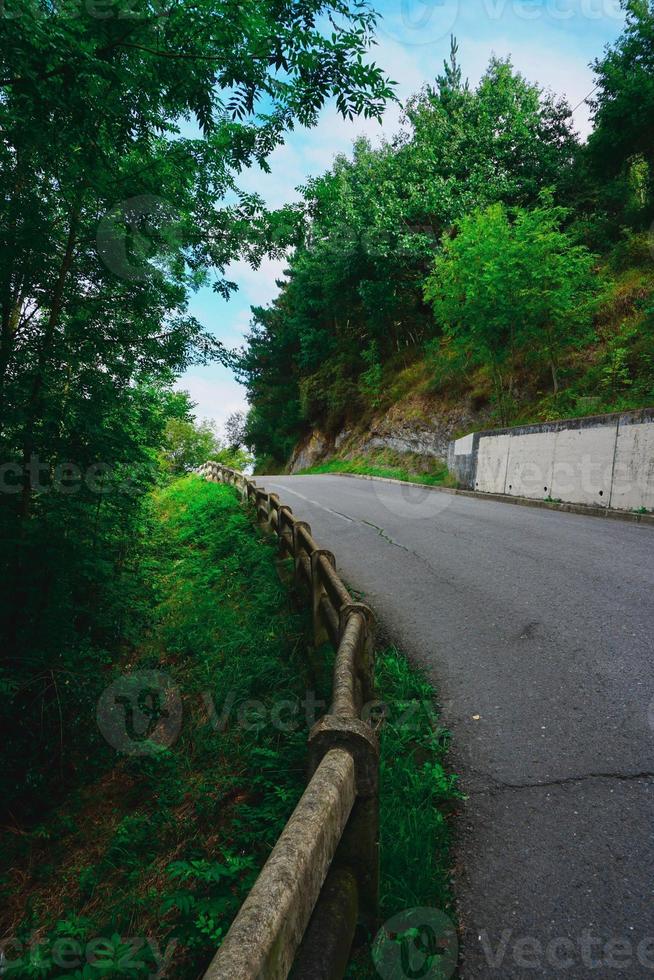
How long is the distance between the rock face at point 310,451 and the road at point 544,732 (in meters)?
28.8

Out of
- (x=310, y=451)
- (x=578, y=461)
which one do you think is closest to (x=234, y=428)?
(x=310, y=451)

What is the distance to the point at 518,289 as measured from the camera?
1346cm

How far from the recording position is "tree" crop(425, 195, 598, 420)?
13.2 metres

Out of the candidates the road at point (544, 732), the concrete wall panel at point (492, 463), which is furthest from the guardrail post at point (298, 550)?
the concrete wall panel at point (492, 463)

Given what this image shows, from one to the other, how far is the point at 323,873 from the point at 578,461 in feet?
36.3

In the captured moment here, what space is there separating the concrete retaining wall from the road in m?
3.08

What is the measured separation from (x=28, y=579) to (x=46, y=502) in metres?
0.75

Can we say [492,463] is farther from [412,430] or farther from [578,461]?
[412,430]

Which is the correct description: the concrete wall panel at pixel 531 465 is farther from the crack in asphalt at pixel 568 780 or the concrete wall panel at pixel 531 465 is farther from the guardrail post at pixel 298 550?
the crack in asphalt at pixel 568 780

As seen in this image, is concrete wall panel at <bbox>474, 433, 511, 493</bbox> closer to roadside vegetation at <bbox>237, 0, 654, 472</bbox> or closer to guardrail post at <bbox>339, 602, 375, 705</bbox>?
roadside vegetation at <bbox>237, 0, 654, 472</bbox>

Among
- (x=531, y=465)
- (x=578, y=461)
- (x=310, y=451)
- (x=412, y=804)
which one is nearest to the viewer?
(x=412, y=804)

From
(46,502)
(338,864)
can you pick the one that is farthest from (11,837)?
(338,864)

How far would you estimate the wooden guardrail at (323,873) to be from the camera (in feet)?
3.49

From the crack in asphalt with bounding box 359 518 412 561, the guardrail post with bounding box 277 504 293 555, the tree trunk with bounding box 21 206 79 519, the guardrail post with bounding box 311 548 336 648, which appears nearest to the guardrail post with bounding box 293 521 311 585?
the guardrail post with bounding box 277 504 293 555
